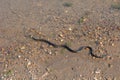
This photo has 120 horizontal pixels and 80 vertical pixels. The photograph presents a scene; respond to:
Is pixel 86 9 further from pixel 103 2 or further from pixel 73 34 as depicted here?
pixel 73 34

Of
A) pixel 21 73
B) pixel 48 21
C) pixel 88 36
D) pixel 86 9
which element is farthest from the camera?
pixel 86 9

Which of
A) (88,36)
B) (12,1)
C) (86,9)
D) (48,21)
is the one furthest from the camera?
(12,1)

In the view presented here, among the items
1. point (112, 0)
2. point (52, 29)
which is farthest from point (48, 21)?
point (112, 0)

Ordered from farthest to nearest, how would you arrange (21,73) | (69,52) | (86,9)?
1. (86,9)
2. (69,52)
3. (21,73)

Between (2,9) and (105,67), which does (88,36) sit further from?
(2,9)

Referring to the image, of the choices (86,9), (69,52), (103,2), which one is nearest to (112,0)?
(103,2)

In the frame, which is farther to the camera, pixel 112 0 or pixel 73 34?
pixel 112 0
